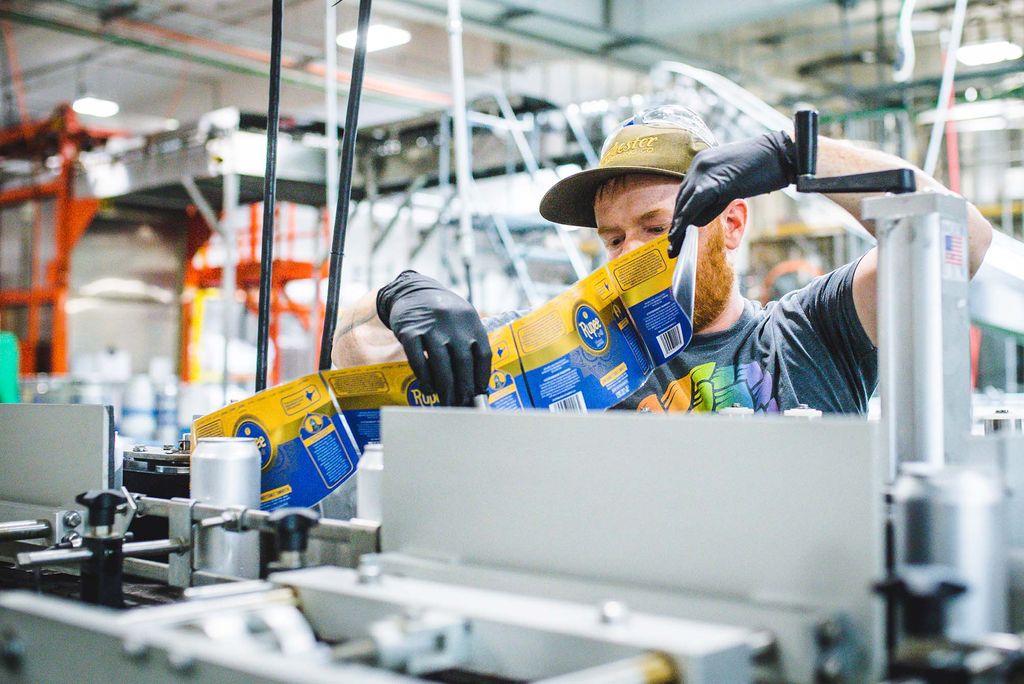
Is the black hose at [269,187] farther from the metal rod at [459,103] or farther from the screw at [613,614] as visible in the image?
the screw at [613,614]

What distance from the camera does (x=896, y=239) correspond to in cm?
74

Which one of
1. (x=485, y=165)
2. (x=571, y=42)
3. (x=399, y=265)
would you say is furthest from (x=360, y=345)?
(x=399, y=265)

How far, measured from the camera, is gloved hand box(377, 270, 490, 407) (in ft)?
3.53

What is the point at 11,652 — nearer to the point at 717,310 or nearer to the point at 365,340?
the point at 365,340

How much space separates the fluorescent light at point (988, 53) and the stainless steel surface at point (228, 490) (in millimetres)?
6187

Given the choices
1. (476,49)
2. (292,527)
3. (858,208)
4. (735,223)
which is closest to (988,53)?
(476,49)

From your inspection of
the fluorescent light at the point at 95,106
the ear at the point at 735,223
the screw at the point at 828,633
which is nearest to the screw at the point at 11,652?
the screw at the point at 828,633

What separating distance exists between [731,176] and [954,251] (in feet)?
1.21

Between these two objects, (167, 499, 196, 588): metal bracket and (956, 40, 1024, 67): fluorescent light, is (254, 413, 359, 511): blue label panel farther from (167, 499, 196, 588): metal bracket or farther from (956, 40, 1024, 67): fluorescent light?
(956, 40, 1024, 67): fluorescent light

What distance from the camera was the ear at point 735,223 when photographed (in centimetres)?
187

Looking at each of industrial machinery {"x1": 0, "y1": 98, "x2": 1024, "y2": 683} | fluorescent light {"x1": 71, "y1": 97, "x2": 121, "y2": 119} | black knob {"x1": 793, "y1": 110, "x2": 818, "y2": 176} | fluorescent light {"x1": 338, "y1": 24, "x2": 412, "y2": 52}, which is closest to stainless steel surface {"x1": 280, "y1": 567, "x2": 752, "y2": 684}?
industrial machinery {"x1": 0, "y1": 98, "x2": 1024, "y2": 683}

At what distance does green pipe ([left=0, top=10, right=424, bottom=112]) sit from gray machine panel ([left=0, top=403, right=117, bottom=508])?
518 cm

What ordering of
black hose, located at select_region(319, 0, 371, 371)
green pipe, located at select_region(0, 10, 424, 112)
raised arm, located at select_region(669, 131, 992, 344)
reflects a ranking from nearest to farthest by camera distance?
raised arm, located at select_region(669, 131, 992, 344)
black hose, located at select_region(319, 0, 371, 371)
green pipe, located at select_region(0, 10, 424, 112)

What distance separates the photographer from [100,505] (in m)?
0.80
